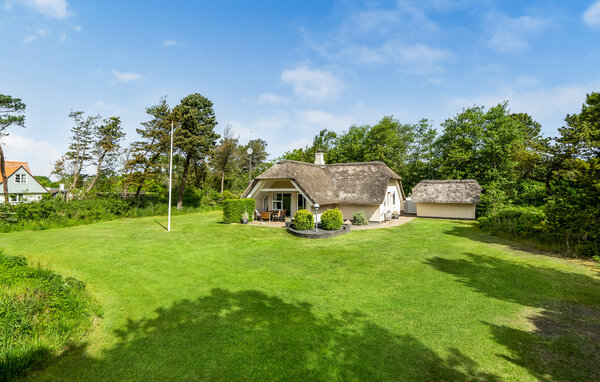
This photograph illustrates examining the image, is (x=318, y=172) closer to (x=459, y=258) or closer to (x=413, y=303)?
(x=459, y=258)

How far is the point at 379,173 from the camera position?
68.7ft

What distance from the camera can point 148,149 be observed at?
23.6m

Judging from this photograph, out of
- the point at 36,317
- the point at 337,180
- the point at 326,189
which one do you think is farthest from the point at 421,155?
the point at 36,317

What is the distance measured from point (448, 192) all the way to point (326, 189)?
11.1 m

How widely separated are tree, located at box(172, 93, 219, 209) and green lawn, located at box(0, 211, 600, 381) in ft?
49.3

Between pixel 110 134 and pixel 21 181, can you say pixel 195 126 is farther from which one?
pixel 21 181

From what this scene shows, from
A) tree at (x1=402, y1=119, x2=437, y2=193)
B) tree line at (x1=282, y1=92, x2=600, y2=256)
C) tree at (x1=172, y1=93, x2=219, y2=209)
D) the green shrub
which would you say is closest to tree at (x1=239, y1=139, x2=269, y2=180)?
tree line at (x1=282, y1=92, x2=600, y2=256)

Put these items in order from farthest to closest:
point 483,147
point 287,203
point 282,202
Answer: point 483,147
point 287,203
point 282,202

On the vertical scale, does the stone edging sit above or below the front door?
below

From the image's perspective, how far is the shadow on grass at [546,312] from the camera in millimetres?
4082

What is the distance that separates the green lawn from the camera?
3979 millimetres

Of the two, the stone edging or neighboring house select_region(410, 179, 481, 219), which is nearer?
the stone edging

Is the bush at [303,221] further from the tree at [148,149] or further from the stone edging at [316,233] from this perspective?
the tree at [148,149]

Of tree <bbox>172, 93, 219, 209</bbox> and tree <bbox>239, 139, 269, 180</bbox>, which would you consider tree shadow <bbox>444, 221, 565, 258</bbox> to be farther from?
tree <bbox>239, 139, 269, 180</bbox>
